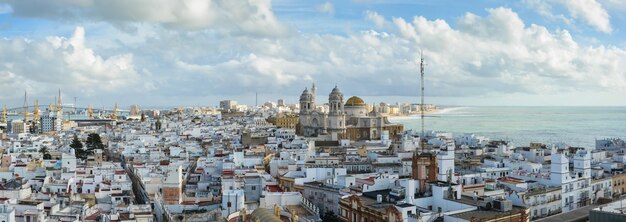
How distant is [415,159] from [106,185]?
38.5ft

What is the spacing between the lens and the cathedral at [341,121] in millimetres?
52938

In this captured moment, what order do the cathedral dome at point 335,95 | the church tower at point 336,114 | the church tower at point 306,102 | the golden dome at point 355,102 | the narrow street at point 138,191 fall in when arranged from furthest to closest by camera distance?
the golden dome at point 355,102 < the church tower at point 306,102 < the cathedral dome at point 335,95 < the church tower at point 336,114 < the narrow street at point 138,191

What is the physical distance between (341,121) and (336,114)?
828mm

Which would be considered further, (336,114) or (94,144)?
(336,114)

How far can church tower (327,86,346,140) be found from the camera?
5266 cm

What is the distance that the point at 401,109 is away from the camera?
19500 centimetres

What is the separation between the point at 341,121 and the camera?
53.2 meters

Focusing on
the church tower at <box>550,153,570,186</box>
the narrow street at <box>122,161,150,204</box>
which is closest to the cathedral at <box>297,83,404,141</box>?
the narrow street at <box>122,161,150,204</box>

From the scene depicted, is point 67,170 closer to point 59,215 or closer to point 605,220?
point 59,215

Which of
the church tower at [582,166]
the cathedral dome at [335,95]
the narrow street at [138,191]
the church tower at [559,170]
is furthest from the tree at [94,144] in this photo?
the church tower at [582,166]

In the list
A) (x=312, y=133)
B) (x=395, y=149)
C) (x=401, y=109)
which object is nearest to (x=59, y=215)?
(x=395, y=149)

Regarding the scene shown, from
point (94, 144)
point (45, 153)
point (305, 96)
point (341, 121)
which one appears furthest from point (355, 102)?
point (45, 153)

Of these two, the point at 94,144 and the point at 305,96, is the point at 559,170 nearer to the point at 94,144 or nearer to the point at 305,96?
the point at 94,144

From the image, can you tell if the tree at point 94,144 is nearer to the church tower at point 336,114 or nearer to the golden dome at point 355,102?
the church tower at point 336,114
